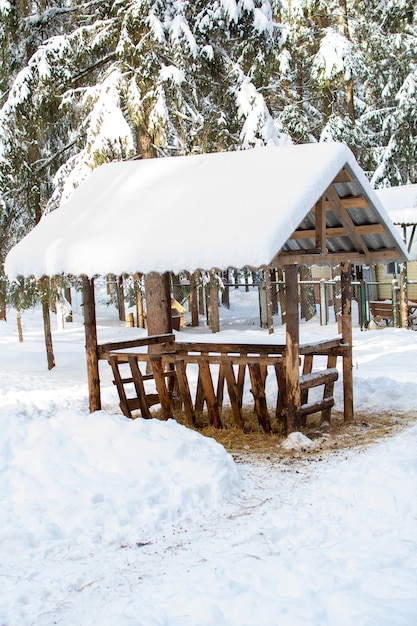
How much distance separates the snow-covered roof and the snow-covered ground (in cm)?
1254

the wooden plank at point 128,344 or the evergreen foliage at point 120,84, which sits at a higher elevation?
the evergreen foliage at point 120,84

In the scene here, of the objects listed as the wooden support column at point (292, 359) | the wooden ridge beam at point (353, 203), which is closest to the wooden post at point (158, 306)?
the wooden ridge beam at point (353, 203)

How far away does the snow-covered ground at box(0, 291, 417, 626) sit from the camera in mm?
3947

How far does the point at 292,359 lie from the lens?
26.5 ft

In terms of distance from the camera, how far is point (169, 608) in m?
3.94

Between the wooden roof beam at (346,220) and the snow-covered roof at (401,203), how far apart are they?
35.3ft

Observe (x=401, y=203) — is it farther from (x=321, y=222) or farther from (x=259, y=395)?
(x=259, y=395)

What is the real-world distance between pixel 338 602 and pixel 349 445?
4144 mm

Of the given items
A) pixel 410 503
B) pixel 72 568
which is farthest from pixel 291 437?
pixel 72 568

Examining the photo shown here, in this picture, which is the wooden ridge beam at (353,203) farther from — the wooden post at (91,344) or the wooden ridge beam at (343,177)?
the wooden post at (91,344)

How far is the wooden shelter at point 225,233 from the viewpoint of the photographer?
7352 mm

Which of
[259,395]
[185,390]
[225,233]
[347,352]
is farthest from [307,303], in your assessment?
[225,233]

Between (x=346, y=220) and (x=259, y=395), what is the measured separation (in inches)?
104

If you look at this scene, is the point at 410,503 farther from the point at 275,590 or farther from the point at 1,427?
the point at 1,427
